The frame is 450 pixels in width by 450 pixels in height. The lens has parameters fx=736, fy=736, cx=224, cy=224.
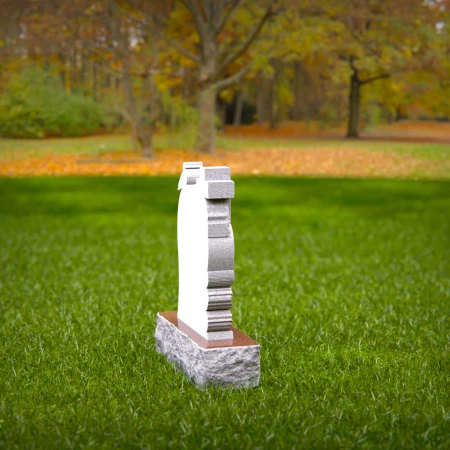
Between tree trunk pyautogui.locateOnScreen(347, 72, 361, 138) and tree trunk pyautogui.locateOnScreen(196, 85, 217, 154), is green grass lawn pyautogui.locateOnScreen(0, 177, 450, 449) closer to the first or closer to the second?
tree trunk pyautogui.locateOnScreen(196, 85, 217, 154)

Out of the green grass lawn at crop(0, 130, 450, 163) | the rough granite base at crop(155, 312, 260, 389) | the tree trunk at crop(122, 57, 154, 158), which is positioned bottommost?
the rough granite base at crop(155, 312, 260, 389)

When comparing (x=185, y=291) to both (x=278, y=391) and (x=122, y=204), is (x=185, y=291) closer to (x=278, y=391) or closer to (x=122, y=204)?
(x=278, y=391)

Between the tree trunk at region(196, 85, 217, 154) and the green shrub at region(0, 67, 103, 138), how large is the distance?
3.35 m

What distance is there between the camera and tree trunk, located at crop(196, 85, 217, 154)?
22.8m

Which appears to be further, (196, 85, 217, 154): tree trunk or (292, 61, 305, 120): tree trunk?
(292, 61, 305, 120): tree trunk

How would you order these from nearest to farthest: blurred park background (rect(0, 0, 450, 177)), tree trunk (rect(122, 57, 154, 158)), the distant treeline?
blurred park background (rect(0, 0, 450, 177)), the distant treeline, tree trunk (rect(122, 57, 154, 158))

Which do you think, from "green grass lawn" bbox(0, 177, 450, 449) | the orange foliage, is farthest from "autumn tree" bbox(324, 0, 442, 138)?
"green grass lawn" bbox(0, 177, 450, 449)

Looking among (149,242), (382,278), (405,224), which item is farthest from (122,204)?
(382,278)

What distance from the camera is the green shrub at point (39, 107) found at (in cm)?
2147

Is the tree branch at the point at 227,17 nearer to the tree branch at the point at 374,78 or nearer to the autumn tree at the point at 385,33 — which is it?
the autumn tree at the point at 385,33

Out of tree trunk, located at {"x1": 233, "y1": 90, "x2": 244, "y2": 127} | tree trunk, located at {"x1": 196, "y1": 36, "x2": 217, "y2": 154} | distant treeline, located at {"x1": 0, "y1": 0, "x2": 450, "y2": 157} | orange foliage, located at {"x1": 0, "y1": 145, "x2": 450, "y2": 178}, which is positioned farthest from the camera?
tree trunk, located at {"x1": 233, "y1": 90, "x2": 244, "y2": 127}

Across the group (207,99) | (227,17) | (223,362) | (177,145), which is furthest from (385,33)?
(223,362)

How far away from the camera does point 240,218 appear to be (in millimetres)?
13031

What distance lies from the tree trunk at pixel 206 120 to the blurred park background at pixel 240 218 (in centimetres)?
6
